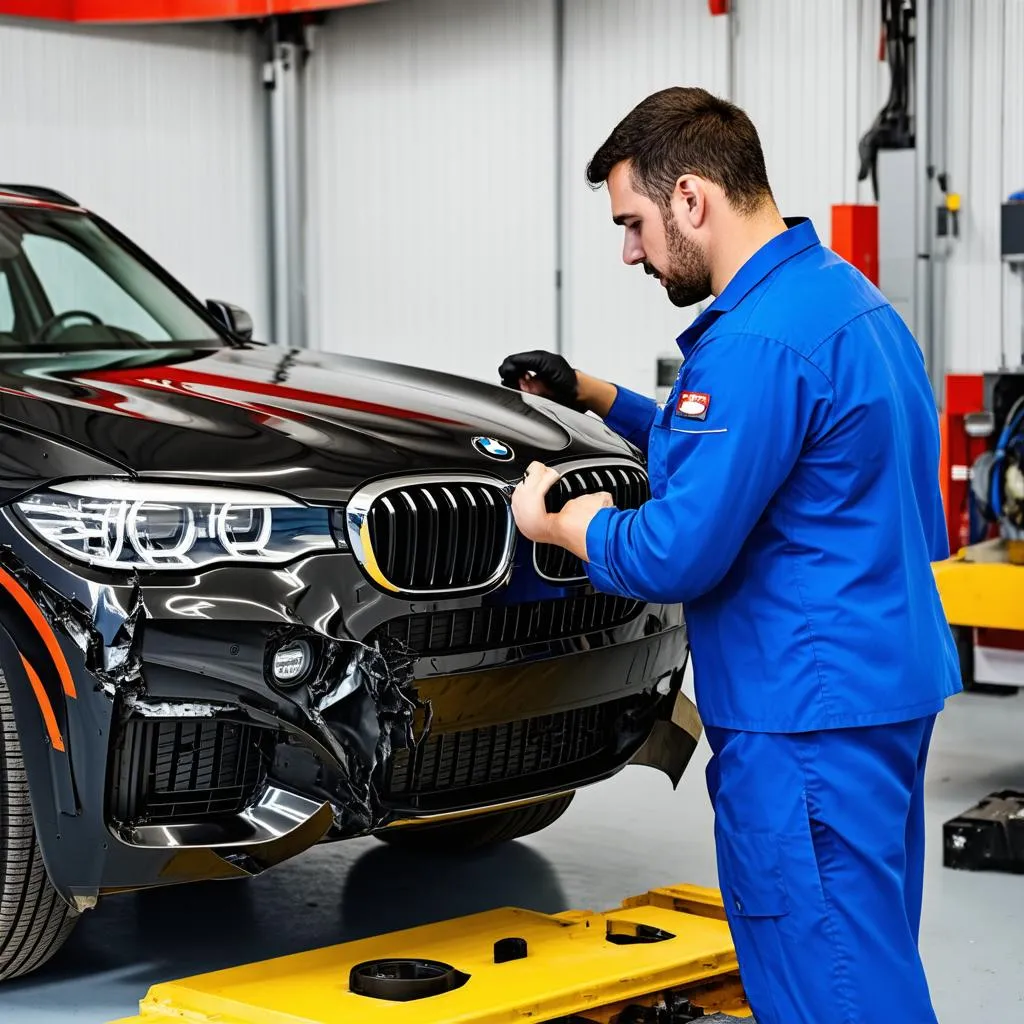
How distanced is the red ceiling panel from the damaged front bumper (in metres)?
8.70

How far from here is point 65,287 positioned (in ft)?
15.3

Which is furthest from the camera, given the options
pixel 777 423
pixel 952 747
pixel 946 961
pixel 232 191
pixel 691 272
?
pixel 232 191

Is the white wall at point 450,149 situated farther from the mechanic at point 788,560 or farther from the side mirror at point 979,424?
the mechanic at point 788,560


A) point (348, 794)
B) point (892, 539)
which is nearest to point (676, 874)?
point (348, 794)

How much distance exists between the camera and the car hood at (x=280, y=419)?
2918 mm

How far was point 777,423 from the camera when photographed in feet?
7.15

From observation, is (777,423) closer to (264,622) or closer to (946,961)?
(264,622)

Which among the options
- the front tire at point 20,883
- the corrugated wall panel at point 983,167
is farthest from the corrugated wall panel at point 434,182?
the front tire at point 20,883

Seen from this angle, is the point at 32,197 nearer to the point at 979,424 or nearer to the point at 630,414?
the point at 630,414

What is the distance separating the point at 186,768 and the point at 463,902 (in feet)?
3.93

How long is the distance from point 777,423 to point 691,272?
296 mm

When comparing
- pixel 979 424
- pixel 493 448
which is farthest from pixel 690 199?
pixel 979 424

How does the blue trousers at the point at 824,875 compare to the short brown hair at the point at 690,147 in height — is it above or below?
below

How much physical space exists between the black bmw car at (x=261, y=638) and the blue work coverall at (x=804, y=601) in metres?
0.67
